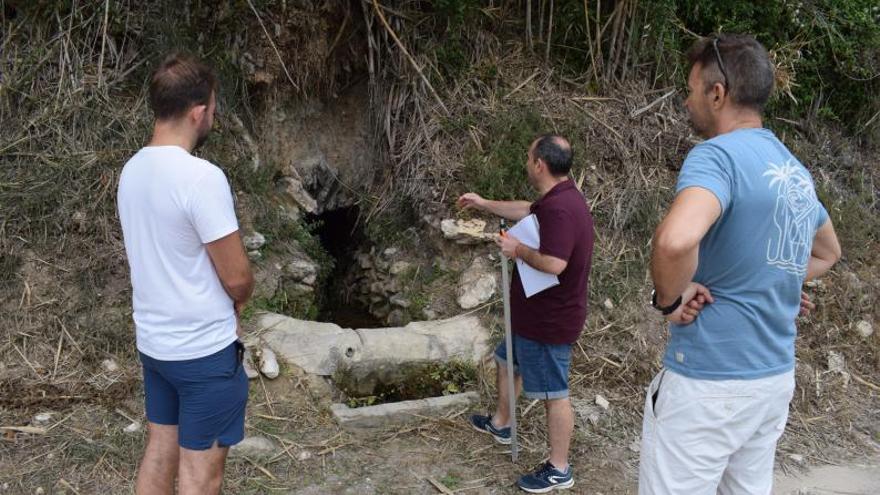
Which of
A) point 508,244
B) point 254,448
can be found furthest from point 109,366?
point 508,244

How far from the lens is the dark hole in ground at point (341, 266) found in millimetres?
5988

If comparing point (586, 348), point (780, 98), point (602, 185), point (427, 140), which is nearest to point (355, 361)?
point (586, 348)

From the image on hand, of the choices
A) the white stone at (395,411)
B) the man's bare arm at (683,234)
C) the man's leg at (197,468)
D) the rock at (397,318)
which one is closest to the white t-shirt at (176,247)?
the man's leg at (197,468)

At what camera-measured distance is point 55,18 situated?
197 inches

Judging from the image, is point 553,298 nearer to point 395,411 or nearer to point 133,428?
point 395,411

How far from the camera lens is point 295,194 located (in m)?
5.73

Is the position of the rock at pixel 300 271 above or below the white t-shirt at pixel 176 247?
below

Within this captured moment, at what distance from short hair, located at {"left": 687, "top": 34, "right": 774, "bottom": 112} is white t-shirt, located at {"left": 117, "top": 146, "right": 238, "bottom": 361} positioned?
5.19 feet

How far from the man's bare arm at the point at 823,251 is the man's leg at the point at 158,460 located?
240 centimetres

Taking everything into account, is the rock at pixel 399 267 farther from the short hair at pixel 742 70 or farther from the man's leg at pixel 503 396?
the short hair at pixel 742 70

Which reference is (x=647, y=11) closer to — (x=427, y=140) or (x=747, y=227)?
(x=427, y=140)

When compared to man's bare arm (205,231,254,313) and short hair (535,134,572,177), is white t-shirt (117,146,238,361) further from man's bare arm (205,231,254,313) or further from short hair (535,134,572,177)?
short hair (535,134,572,177)

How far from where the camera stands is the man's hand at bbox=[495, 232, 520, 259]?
350cm

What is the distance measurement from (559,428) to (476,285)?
1.64 meters
